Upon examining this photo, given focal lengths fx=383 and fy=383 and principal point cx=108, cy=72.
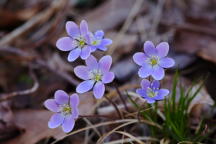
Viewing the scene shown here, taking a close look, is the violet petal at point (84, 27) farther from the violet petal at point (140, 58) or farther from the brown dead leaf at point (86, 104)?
the brown dead leaf at point (86, 104)

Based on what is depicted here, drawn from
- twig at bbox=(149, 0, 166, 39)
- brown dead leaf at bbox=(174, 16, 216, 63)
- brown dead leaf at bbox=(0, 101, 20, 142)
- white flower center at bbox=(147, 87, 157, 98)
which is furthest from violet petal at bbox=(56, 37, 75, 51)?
twig at bbox=(149, 0, 166, 39)

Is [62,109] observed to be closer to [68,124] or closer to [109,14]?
[68,124]

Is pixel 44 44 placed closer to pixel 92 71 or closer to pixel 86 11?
pixel 86 11

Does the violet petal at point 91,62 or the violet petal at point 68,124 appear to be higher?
the violet petal at point 91,62

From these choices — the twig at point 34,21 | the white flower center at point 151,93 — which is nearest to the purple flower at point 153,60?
the white flower center at point 151,93

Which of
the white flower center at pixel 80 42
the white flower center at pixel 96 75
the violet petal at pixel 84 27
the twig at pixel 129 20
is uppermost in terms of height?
the twig at pixel 129 20

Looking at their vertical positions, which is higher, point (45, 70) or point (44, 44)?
point (44, 44)

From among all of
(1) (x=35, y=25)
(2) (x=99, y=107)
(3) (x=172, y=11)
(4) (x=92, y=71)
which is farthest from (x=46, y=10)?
(4) (x=92, y=71)

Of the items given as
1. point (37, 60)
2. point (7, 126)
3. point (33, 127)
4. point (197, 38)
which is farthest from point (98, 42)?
point (197, 38)

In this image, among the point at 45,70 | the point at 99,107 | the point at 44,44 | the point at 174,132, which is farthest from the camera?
the point at 44,44
